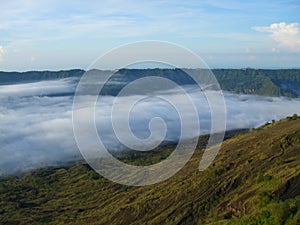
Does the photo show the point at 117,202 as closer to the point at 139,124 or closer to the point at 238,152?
the point at 238,152

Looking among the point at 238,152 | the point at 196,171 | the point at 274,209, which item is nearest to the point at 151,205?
the point at 196,171

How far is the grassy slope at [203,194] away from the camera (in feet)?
290

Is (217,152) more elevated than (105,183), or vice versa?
(217,152)

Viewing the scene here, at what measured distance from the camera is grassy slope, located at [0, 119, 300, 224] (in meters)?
88.3

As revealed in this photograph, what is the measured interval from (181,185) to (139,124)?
70696mm

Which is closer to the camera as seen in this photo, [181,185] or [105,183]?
[181,185]

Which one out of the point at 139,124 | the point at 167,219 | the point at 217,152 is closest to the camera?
the point at 167,219

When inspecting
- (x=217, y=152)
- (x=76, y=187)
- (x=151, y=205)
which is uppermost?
(x=217, y=152)

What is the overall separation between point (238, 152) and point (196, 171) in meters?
13.4

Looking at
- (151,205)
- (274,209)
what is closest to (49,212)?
(151,205)

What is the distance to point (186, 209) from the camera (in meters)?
104

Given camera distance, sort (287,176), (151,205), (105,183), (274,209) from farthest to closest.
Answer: (105,183), (151,205), (287,176), (274,209)

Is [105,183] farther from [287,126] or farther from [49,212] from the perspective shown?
[287,126]

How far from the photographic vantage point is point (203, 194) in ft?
352
